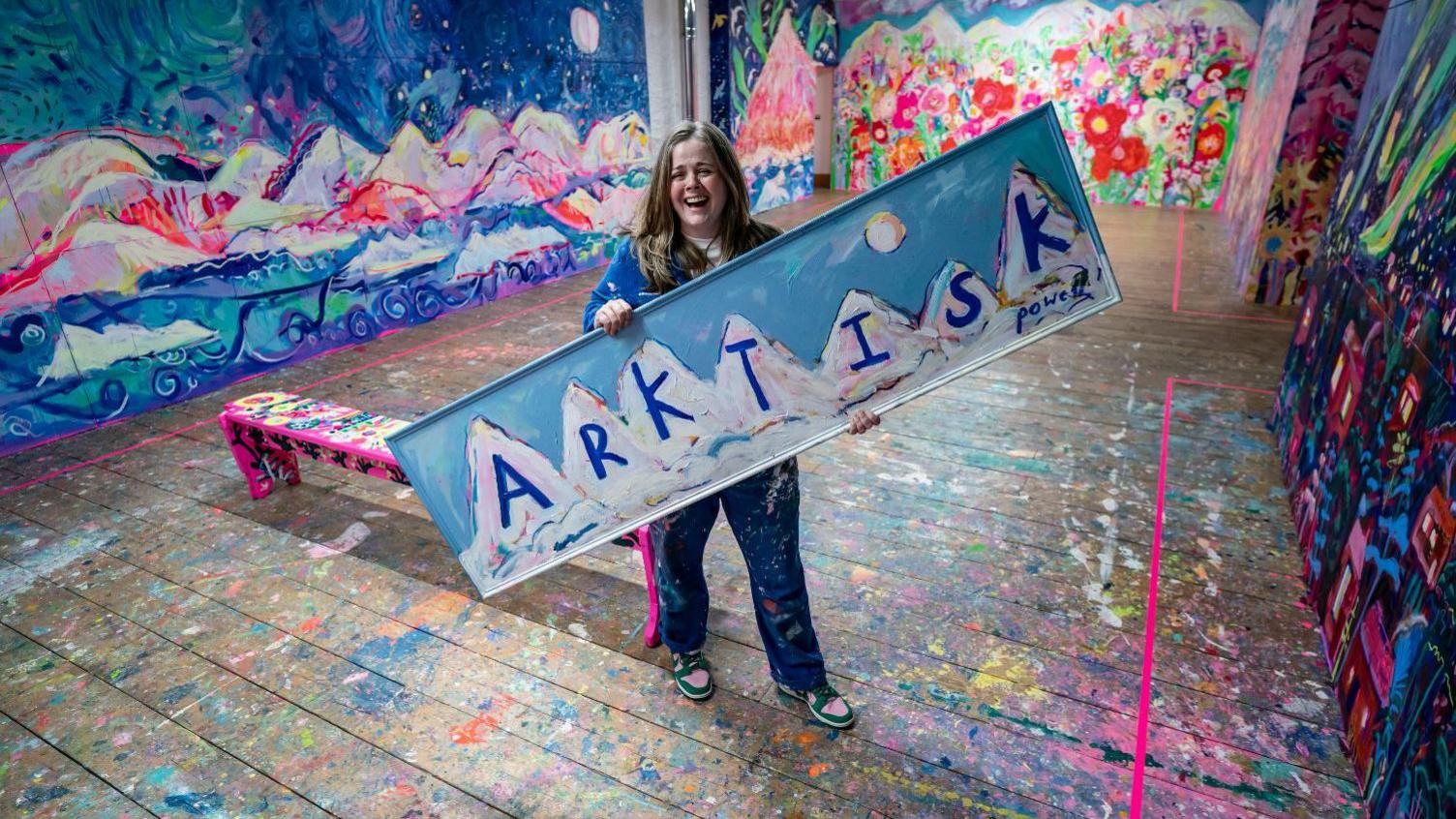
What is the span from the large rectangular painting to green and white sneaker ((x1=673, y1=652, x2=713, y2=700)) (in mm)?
542

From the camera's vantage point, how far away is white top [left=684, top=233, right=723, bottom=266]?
1.65m

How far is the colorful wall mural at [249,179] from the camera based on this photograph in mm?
3750

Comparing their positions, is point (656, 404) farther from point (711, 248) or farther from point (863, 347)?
point (863, 347)

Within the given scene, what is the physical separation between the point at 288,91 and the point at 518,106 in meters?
2.10

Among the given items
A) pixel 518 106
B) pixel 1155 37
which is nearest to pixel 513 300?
pixel 518 106

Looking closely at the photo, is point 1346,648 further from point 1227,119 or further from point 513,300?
point 1227,119

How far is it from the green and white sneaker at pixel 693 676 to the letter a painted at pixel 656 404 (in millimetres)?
790

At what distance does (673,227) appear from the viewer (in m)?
1.66

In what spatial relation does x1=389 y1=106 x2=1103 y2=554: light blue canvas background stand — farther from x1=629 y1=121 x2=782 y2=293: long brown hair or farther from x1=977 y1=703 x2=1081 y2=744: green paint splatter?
x1=977 y1=703 x2=1081 y2=744: green paint splatter

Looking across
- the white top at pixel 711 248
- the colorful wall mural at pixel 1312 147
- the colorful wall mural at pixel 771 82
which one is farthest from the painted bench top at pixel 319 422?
the colorful wall mural at pixel 771 82

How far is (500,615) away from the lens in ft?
8.14

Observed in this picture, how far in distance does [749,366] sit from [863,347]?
0.83 feet

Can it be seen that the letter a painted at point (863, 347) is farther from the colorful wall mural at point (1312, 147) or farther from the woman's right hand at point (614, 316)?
the colorful wall mural at point (1312, 147)

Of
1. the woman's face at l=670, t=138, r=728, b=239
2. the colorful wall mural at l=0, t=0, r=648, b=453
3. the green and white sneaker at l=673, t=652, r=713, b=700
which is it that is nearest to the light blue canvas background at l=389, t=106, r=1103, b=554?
the woman's face at l=670, t=138, r=728, b=239
